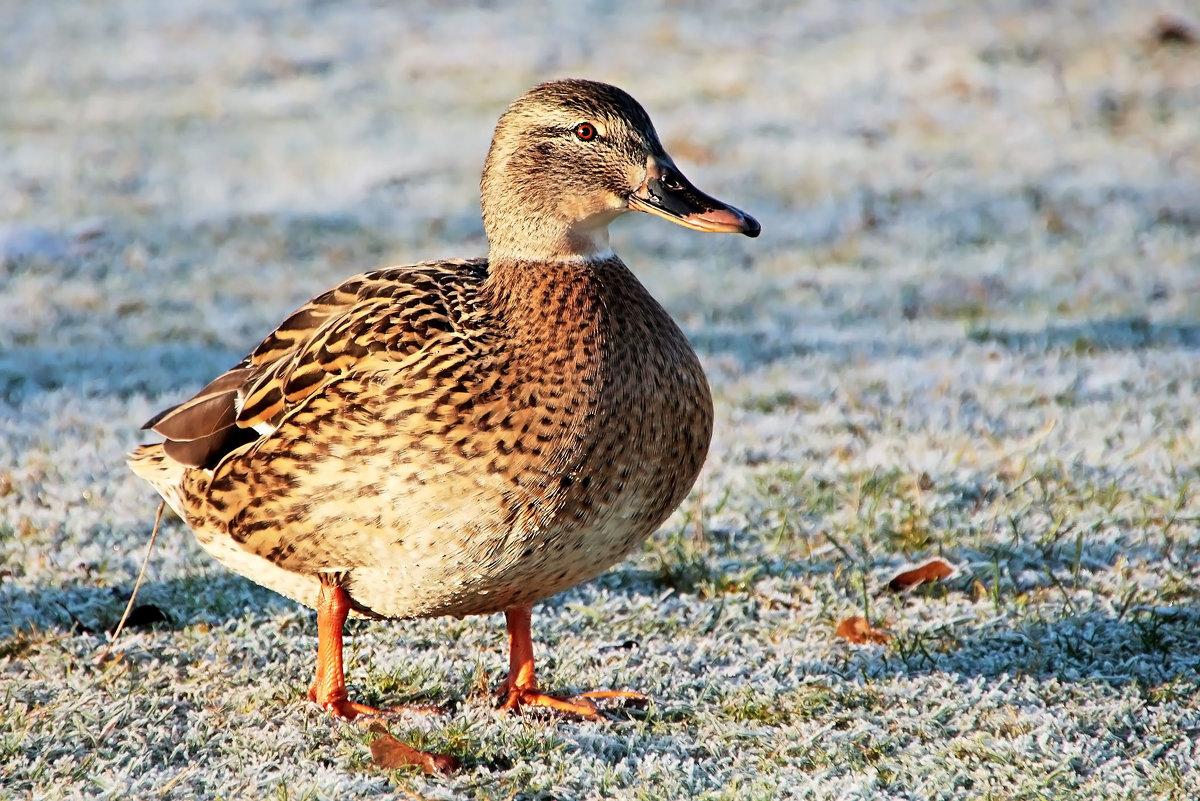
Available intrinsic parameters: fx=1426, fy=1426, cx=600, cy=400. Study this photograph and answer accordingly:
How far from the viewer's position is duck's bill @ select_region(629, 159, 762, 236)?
12.2ft

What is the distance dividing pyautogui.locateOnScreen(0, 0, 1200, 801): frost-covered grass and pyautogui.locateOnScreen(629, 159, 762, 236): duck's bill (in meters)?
1.29

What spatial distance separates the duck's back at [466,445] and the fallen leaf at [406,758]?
0.35 m

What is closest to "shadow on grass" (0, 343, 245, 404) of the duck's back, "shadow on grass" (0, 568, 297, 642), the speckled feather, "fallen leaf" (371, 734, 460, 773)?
"shadow on grass" (0, 568, 297, 642)

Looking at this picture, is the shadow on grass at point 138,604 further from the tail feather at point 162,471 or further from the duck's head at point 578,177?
the duck's head at point 578,177

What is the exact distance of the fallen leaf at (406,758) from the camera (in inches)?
136

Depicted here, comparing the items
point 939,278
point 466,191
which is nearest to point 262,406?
point 939,278

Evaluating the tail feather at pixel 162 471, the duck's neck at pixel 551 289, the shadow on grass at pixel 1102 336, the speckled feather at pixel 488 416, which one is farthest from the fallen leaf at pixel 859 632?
the shadow on grass at pixel 1102 336

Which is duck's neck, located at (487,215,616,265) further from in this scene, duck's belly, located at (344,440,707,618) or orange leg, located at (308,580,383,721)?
orange leg, located at (308,580,383,721)

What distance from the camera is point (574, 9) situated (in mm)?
16156

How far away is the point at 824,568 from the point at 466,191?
6374 millimetres

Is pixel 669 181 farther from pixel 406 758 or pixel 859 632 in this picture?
pixel 406 758

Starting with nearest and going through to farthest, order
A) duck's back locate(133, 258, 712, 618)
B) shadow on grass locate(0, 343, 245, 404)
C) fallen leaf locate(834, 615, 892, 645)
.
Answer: duck's back locate(133, 258, 712, 618) → fallen leaf locate(834, 615, 892, 645) → shadow on grass locate(0, 343, 245, 404)

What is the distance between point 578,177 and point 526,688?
1382 millimetres

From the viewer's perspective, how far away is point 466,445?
338 cm
